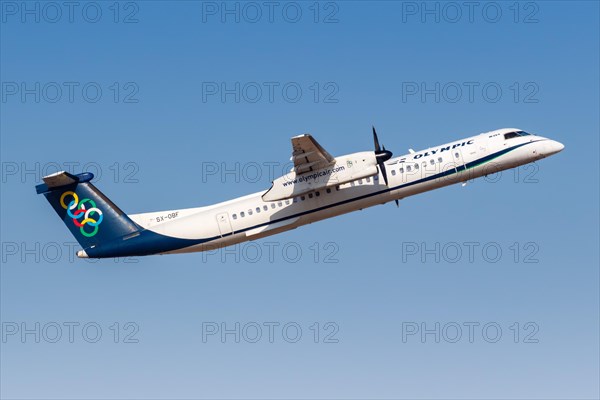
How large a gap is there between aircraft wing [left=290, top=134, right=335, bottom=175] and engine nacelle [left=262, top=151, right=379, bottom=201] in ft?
0.95

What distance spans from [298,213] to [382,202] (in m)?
3.98

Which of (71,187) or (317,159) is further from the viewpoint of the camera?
(71,187)

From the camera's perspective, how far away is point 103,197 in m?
43.6

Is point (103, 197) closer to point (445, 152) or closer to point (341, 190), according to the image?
point (341, 190)

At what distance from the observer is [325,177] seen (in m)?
40.5

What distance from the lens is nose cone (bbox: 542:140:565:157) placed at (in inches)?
1681

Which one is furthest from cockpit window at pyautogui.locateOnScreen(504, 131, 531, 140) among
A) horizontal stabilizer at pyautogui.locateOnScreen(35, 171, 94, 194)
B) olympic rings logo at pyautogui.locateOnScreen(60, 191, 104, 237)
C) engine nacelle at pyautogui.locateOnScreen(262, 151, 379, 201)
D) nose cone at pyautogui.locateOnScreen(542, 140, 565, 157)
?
horizontal stabilizer at pyautogui.locateOnScreen(35, 171, 94, 194)

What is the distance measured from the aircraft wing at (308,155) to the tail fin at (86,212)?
8.84 m

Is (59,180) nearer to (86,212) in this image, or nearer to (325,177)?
(86,212)

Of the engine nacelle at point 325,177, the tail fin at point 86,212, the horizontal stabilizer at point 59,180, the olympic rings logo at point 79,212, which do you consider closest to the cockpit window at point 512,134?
the engine nacelle at point 325,177

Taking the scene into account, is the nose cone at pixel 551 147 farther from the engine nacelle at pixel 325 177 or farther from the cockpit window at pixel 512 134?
the engine nacelle at pixel 325 177

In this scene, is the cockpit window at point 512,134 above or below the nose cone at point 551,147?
above

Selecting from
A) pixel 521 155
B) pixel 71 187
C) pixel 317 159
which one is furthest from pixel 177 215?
pixel 521 155

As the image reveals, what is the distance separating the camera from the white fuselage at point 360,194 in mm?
41562
